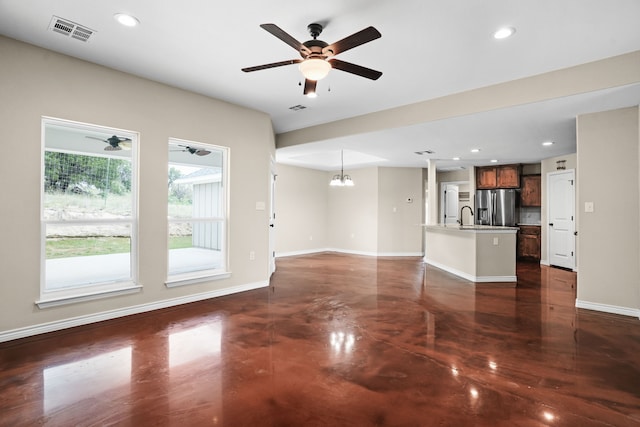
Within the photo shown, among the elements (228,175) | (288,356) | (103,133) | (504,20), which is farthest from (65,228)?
(504,20)

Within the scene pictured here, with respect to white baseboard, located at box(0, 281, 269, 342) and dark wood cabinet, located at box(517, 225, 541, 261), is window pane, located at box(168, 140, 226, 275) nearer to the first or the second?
white baseboard, located at box(0, 281, 269, 342)

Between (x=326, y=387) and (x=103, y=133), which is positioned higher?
(x=103, y=133)

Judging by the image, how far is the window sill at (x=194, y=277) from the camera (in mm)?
4090

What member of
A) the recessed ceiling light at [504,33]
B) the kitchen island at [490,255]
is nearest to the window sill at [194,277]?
the kitchen island at [490,255]

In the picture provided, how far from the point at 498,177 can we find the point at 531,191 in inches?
31.9

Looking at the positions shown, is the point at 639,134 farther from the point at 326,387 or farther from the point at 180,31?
the point at 180,31

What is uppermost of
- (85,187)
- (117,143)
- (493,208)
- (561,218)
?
(117,143)

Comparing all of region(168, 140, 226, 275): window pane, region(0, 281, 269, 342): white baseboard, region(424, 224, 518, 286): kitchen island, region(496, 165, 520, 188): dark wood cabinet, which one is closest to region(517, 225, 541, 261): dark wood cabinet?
region(496, 165, 520, 188): dark wood cabinet

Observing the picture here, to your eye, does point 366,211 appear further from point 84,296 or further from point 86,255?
point 84,296

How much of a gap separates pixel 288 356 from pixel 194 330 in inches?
46.1

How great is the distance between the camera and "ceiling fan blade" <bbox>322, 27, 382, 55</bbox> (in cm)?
213

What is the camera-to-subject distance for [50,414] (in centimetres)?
188

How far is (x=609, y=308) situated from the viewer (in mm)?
A: 3908

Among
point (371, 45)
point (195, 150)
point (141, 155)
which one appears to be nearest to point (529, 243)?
point (371, 45)
